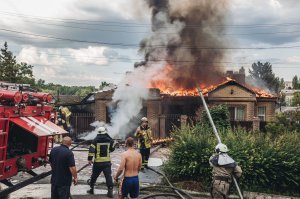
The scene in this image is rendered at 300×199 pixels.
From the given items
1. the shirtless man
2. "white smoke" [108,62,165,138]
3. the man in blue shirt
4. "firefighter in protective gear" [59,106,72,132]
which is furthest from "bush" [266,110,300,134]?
the man in blue shirt

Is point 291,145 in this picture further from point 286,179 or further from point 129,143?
point 129,143

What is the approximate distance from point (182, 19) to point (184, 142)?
22742mm

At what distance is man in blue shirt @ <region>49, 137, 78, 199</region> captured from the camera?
6.95m

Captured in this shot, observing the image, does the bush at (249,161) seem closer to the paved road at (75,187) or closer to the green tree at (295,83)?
the paved road at (75,187)

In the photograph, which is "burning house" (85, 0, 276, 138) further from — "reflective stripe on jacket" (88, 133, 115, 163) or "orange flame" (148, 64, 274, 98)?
"reflective stripe on jacket" (88, 133, 115, 163)

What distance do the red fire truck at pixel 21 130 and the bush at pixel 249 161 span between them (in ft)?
12.9

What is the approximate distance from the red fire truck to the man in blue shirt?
0.97 m

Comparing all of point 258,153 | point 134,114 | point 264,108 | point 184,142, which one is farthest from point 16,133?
point 264,108

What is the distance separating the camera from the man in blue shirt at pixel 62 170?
695 cm

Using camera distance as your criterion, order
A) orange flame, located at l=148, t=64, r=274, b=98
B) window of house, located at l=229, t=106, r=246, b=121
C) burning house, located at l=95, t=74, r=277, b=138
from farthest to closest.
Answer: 1. orange flame, located at l=148, t=64, r=274, b=98
2. window of house, located at l=229, t=106, r=246, b=121
3. burning house, located at l=95, t=74, r=277, b=138

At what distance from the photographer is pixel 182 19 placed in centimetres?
3194

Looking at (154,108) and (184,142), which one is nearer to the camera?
(184,142)

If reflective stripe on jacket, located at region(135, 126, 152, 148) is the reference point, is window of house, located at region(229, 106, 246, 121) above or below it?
above

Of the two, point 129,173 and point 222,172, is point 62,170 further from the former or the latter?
point 222,172
